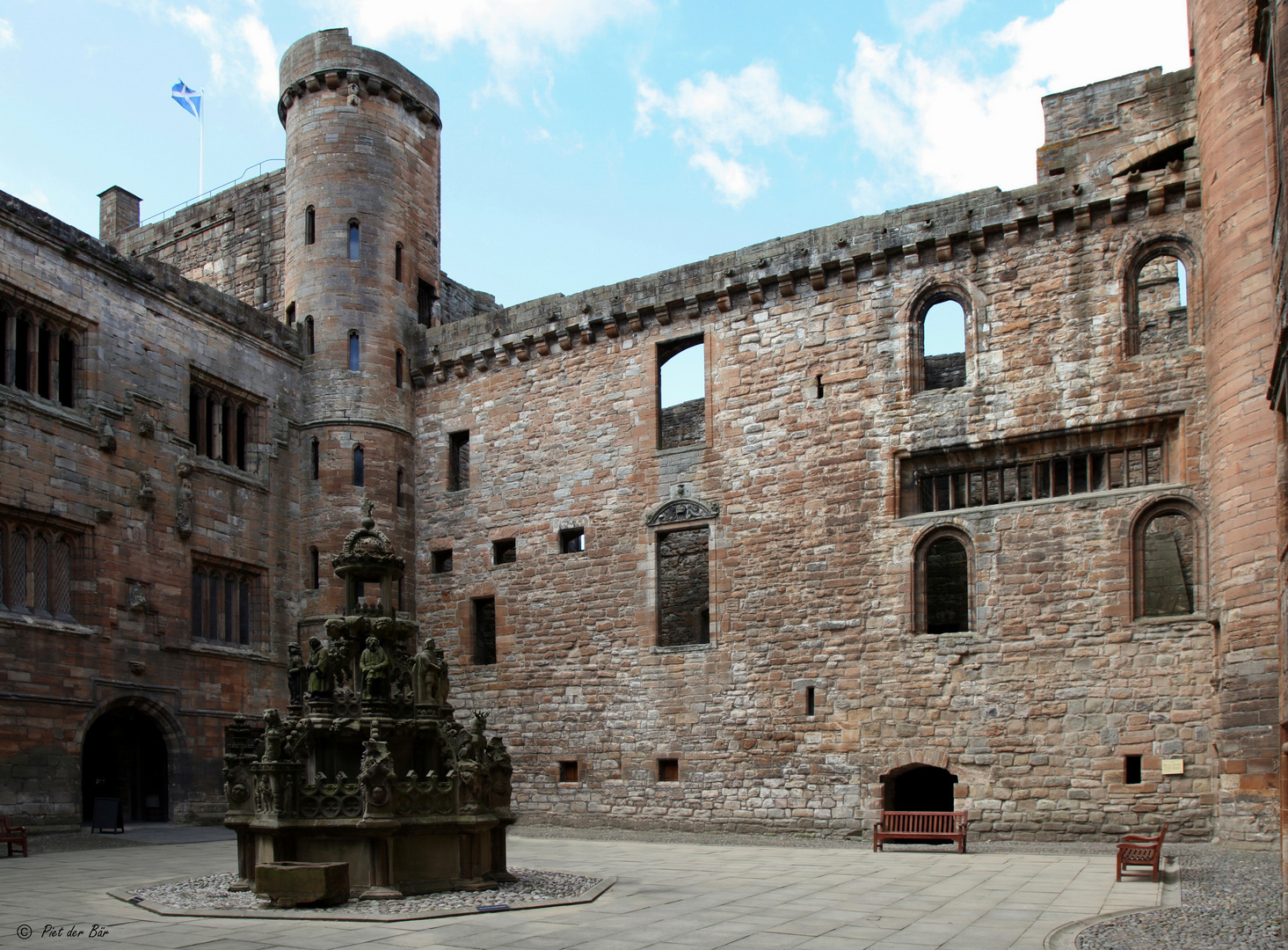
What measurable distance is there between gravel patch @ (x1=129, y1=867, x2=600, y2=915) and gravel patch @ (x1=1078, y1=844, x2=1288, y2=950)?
14.8 ft

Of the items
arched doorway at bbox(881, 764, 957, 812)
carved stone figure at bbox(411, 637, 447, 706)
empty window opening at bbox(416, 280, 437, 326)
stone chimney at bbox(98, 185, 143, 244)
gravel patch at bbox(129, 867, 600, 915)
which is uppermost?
stone chimney at bbox(98, 185, 143, 244)

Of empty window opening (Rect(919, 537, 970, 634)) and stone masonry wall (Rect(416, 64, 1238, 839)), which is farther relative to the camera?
empty window opening (Rect(919, 537, 970, 634))

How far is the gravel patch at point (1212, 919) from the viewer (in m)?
8.12

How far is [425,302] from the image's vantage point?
83.4 ft

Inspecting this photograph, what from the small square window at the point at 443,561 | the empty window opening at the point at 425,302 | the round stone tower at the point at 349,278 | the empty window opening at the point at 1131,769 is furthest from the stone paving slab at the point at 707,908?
the empty window opening at the point at 425,302

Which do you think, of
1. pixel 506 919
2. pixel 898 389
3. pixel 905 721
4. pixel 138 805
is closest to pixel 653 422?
pixel 898 389

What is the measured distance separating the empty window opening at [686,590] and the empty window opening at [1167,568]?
833 cm

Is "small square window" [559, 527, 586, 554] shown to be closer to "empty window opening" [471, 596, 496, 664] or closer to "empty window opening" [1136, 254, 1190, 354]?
"empty window opening" [471, 596, 496, 664]

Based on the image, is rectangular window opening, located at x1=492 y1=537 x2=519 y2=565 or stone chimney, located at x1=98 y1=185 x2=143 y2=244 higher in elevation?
stone chimney, located at x1=98 y1=185 x2=143 y2=244

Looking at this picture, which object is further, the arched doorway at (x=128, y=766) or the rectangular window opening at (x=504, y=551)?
the rectangular window opening at (x=504, y=551)

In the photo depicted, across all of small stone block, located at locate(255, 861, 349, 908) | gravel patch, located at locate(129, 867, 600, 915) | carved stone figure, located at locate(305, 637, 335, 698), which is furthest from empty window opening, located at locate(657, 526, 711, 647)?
small stone block, located at locate(255, 861, 349, 908)

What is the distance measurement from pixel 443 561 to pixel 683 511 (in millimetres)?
5687

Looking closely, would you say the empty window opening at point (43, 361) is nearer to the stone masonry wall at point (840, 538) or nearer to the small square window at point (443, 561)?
the stone masonry wall at point (840, 538)

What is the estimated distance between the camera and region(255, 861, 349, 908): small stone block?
9914 millimetres
